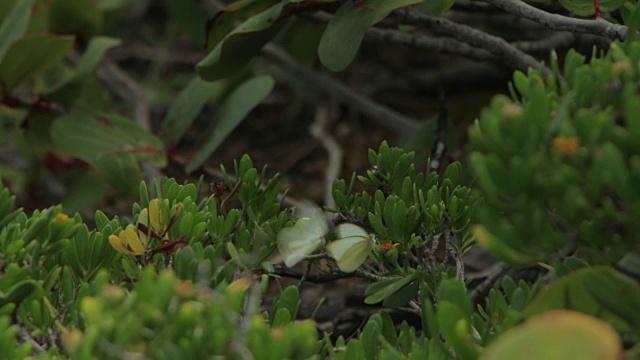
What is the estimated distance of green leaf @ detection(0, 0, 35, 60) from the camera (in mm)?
1646

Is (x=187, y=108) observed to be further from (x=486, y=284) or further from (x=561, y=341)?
(x=561, y=341)

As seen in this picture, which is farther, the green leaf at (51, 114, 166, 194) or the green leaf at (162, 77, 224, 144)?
the green leaf at (162, 77, 224, 144)

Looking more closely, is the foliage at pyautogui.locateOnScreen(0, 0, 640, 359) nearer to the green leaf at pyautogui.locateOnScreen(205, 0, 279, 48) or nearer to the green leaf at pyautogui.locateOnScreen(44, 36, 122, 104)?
the green leaf at pyautogui.locateOnScreen(205, 0, 279, 48)

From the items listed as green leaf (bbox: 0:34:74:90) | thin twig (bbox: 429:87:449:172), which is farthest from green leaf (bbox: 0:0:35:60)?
thin twig (bbox: 429:87:449:172)

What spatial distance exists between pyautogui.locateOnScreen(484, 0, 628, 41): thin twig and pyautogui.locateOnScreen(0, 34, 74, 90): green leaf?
0.82 meters

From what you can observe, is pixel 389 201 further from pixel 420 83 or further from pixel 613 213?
pixel 420 83

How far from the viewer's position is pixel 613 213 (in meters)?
0.68

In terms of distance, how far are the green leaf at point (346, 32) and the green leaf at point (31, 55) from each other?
0.52m

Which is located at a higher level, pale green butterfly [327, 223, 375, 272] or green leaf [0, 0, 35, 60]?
pale green butterfly [327, 223, 375, 272]

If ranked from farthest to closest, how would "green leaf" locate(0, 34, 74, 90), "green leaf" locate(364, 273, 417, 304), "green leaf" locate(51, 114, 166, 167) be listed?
1. "green leaf" locate(51, 114, 166, 167)
2. "green leaf" locate(0, 34, 74, 90)
3. "green leaf" locate(364, 273, 417, 304)

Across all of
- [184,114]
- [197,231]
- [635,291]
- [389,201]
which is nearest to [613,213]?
[635,291]

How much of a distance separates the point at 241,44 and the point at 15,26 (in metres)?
0.50

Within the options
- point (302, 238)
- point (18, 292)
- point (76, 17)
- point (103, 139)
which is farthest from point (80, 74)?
point (18, 292)

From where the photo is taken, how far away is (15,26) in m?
1.66
